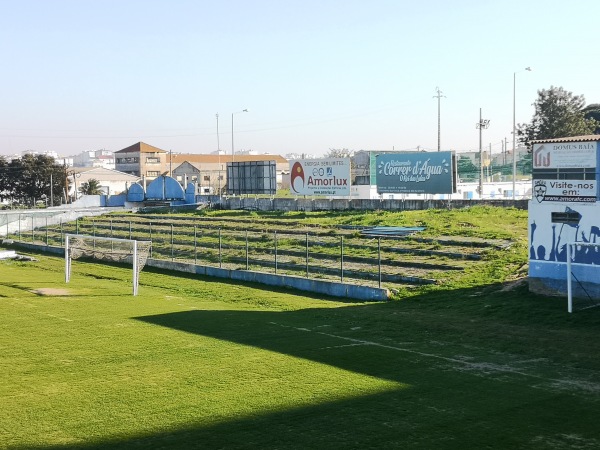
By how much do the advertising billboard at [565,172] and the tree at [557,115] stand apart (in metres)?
48.5

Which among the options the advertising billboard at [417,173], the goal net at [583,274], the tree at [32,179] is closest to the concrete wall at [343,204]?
the advertising billboard at [417,173]

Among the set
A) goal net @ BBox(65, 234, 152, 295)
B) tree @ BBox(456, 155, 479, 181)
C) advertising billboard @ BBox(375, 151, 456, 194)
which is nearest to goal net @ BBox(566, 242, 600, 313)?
goal net @ BBox(65, 234, 152, 295)

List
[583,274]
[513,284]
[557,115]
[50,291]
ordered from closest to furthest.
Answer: [583,274]
[513,284]
[50,291]
[557,115]

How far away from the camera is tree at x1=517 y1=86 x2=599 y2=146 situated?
6556 cm

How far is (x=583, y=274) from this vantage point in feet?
60.0

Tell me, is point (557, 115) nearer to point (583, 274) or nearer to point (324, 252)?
point (324, 252)

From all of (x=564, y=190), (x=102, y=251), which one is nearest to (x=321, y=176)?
(x=102, y=251)

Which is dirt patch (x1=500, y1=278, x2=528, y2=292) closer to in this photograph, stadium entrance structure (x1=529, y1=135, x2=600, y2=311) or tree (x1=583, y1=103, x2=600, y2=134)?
stadium entrance structure (x1=529, y1=135, x2=600, y2=311)

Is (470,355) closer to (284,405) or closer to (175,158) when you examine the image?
(284,405)

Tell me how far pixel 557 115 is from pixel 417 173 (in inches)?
1112

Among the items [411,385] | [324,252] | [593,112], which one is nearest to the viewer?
[411,385]

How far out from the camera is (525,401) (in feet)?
34.4

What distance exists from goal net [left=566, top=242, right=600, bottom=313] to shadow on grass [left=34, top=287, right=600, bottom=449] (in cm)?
68

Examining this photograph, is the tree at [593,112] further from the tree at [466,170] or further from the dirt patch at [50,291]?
the dirt patch at [50,291]
